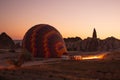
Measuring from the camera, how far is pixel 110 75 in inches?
1005

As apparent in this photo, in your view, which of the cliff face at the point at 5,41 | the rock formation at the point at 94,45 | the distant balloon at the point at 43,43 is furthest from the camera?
the cliff face at the point at 5,41

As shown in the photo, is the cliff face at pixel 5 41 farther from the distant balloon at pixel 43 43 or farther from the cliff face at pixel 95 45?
the distant balloon at pixel 43 43

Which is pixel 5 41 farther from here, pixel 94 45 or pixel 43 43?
pixel 43 43

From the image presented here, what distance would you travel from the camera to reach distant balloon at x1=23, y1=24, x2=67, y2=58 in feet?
155

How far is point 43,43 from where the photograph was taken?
1861 inches

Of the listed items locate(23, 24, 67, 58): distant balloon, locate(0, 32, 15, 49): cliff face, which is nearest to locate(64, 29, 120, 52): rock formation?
locate(0, 32, 15, 49): cliff face

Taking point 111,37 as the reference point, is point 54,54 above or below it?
below

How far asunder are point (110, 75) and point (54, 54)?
22.5 metres

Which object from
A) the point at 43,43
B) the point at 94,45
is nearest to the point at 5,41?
the point at 94,45

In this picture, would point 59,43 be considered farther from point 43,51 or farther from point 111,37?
point 111,37

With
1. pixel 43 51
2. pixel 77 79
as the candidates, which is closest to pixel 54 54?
pixel 43 51

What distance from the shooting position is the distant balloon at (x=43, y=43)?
47.2 meters

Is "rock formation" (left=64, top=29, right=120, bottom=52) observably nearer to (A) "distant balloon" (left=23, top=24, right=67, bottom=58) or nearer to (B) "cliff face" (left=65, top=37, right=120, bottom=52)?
(B) "cliff face" (left=65, top=37, right=120, bottom=52)

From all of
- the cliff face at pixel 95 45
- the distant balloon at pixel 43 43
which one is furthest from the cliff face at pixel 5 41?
the distant balloon at pixel 43 43
